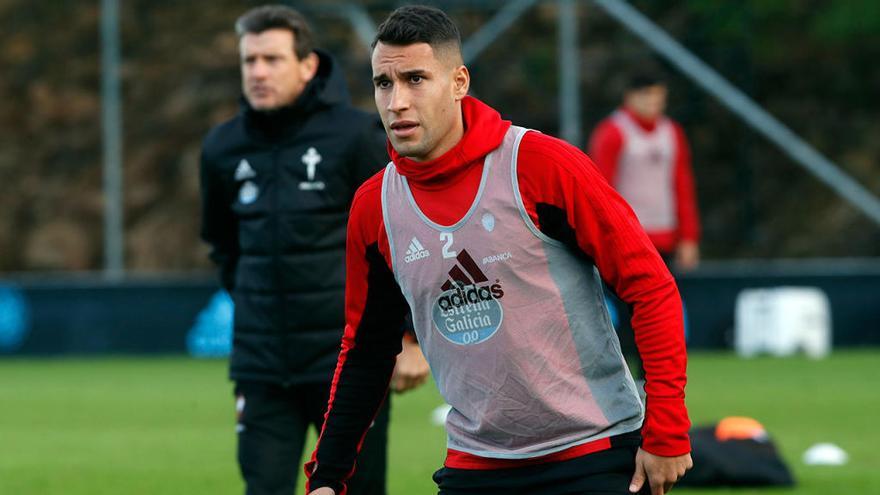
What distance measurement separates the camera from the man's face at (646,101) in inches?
547

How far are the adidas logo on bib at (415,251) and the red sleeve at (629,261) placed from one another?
0.31 m

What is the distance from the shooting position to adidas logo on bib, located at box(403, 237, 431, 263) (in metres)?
4.74

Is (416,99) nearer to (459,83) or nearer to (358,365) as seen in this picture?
(459,83)

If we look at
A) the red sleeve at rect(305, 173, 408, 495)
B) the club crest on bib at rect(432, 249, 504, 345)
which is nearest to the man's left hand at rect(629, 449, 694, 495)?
the club crest on bib at rect(432, 249, 504, 345)

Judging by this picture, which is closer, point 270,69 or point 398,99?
point 398,99

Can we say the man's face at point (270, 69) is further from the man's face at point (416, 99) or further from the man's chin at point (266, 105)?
the man's face at point (416, 99)

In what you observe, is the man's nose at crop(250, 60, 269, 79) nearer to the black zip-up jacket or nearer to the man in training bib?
the black zip-up jacket

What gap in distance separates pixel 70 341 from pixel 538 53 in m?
9.59

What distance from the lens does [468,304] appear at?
15.4 feet

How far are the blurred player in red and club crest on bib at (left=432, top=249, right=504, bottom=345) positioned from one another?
30.2ft

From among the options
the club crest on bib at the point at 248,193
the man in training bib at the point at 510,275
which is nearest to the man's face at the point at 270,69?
the club crest on bib at the point at 248,193

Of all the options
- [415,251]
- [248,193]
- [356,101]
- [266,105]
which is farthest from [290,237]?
[356,101]

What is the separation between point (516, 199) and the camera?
15.2 feet

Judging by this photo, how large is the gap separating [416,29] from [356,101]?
22372 millimetres
